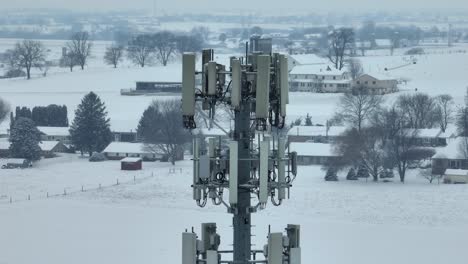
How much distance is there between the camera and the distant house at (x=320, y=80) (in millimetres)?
48719

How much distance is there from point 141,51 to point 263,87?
202 feet

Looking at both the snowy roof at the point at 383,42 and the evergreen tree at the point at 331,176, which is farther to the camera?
the snowy roof at the point at 383,42

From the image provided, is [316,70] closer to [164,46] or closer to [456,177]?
[164,46]

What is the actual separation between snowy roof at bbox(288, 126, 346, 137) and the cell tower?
99.8 feet

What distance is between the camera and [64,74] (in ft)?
188

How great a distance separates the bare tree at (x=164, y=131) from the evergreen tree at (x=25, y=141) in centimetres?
284

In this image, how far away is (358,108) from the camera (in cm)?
3650

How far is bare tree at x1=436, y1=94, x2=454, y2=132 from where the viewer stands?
37.0 metres

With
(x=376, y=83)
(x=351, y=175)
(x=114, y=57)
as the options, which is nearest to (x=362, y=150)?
(x=351, y=175)

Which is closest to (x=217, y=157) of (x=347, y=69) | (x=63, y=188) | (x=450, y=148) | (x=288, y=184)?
(x=288, y=184)

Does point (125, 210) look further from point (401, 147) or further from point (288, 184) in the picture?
point (288, 184)

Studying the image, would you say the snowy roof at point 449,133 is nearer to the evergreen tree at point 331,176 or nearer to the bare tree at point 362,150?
the bare tree at point 362,150

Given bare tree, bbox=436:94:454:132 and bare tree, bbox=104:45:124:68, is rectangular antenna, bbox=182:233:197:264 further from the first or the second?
bare tree, bbox=104:45:124:68

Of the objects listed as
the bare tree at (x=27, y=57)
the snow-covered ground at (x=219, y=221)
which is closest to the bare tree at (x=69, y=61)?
the bare tree at (x=27, y=57)
